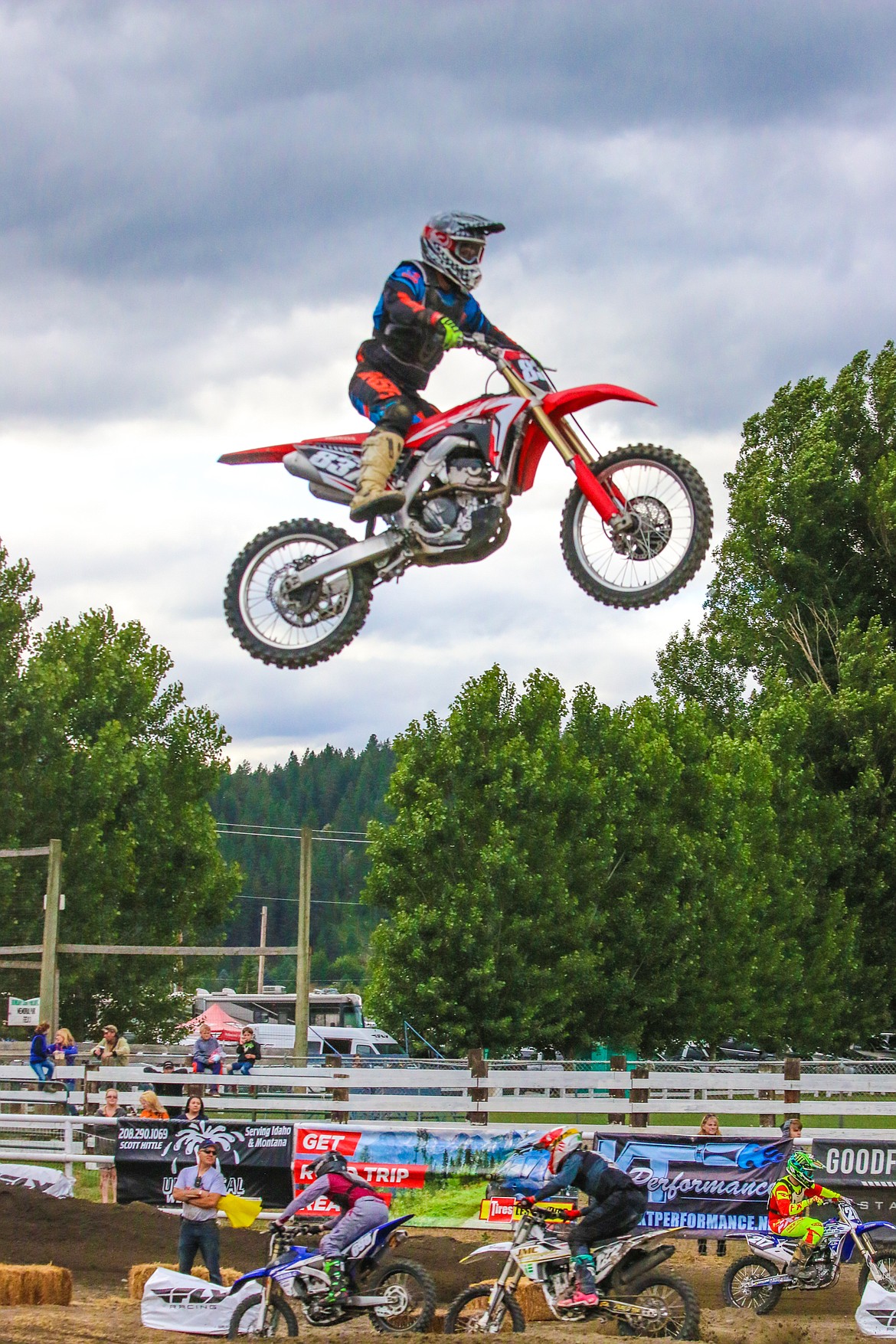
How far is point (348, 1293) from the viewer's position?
38.2ft

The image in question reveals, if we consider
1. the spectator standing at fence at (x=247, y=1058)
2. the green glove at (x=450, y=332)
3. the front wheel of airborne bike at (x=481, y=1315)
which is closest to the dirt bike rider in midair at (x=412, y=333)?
the green glove at (x=450, y=332)

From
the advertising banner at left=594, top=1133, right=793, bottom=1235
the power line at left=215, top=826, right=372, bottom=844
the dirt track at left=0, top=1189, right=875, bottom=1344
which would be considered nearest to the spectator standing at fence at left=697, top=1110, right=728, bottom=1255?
the dirt track at left=0, top=1189, right=875, bottom=1344

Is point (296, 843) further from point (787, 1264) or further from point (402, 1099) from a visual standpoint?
point (787, 1264)

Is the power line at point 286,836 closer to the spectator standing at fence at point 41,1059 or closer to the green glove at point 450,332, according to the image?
the spectator standing at fence at point 41,1059

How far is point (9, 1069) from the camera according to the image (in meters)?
21.0

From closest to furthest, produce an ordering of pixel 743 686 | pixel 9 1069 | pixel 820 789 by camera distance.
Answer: pixel 9 1069, pixel 820 789, pixel 743 686

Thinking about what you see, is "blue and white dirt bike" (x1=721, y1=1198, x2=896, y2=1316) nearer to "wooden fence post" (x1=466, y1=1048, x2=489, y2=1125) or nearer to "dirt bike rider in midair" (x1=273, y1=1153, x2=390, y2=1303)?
"dirt bike rider in midair" (x1=273, y1=1153, x2=390, y2=1303)

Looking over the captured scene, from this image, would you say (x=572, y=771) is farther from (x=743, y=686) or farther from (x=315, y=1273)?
(x=315, y=1273)

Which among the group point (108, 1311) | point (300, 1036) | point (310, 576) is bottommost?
point (108, 1311)

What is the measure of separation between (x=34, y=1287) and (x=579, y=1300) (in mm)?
4466

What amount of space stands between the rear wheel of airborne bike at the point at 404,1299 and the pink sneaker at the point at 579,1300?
0.97m

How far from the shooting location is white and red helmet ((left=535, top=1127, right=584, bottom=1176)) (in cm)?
1183

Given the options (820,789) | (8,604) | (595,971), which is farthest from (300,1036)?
(820,789)

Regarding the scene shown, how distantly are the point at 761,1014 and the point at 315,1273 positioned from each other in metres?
22.4
